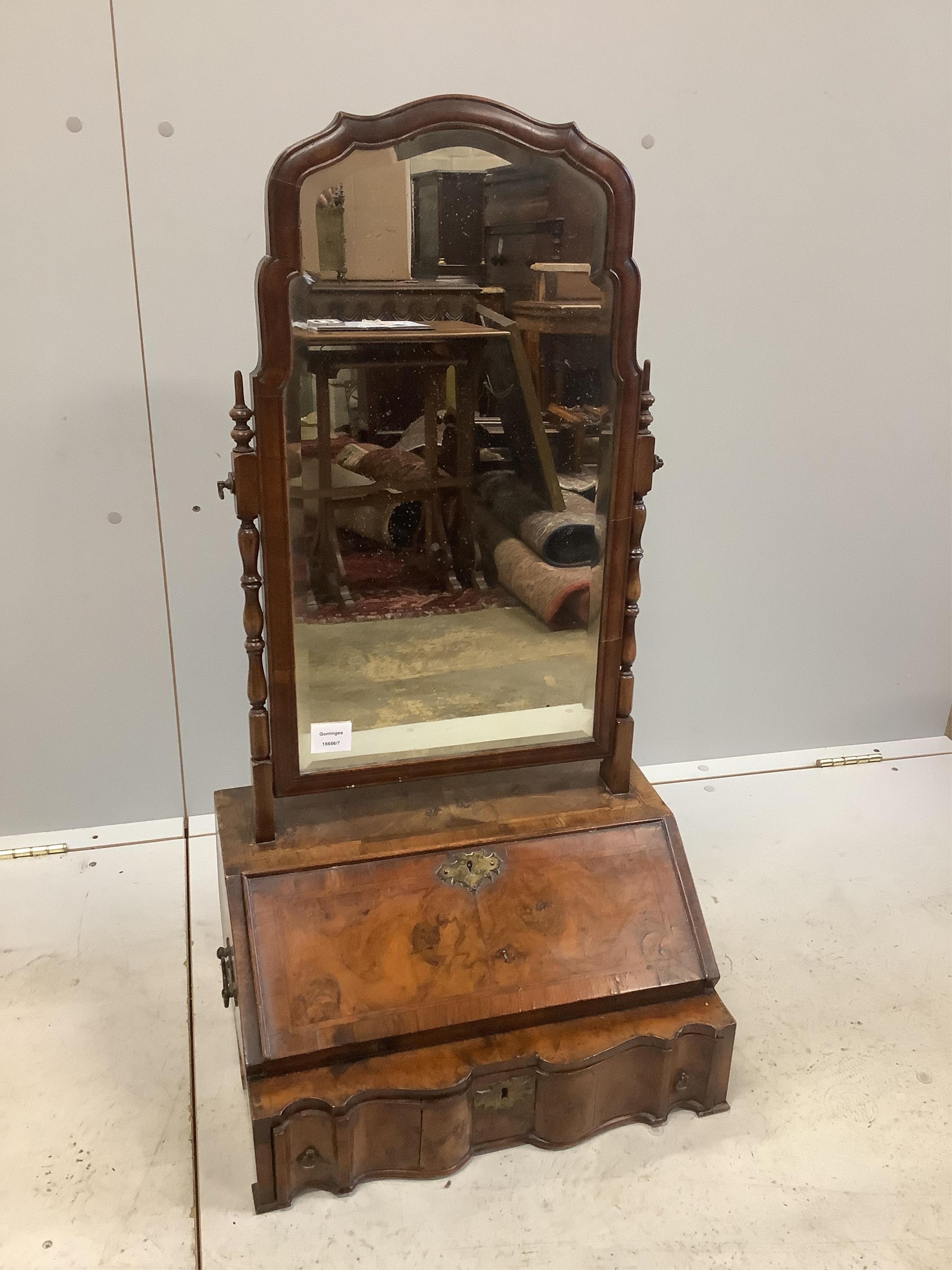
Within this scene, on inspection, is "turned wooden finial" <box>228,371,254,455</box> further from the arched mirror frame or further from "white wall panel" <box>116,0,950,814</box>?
"white wall panel" <box>116,0,950,814</box>

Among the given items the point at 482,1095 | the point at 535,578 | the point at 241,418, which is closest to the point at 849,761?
the point at 535,578

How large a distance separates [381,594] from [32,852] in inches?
36.4

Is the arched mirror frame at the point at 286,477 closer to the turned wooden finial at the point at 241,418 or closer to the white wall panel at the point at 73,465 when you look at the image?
the turned wooden finial at the point at 241,418

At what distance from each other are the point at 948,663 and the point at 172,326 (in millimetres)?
1704


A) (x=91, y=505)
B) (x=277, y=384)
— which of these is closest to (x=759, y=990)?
(x=277, y=384)

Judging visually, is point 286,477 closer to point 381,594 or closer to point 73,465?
point 381,594

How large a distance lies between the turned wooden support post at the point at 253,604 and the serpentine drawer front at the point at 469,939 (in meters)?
0.10

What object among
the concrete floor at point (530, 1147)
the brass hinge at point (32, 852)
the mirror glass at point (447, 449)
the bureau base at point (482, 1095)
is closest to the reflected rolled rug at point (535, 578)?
the mirror glass at point (447, 449)

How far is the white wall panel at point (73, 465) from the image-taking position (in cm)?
144

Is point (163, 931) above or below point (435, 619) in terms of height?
below

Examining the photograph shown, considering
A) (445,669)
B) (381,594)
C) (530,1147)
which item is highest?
(381,594)

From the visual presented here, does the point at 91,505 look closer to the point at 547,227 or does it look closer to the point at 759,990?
the point at 547,227

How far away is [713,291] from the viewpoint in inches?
68.5

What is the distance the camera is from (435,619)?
4.39 ft
